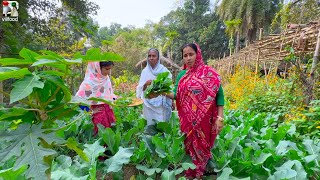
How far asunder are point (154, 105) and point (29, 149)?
8.05 feet

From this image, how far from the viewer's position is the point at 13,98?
79cm

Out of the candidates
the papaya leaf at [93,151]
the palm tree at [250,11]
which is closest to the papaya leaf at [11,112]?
the papaya leaf at [93,151]

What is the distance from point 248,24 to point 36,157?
789 inches

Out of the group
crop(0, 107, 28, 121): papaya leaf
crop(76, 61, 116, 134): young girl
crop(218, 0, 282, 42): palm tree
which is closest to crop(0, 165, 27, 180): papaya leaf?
crop(0, 107, 28, 121): papaya leaf

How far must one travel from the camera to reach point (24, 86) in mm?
837

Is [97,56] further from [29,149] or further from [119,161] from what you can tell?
[119,161]

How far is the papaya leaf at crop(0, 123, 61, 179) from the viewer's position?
0.87 m

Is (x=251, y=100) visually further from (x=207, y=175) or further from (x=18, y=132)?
(x=18, y=132)

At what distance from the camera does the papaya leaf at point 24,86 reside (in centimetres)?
80

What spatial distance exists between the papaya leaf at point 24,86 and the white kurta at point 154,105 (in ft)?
8.03

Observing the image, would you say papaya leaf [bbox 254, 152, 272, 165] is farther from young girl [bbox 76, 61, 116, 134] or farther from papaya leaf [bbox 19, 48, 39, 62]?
papaya leaf [bbox 19, 48, 39, 62]

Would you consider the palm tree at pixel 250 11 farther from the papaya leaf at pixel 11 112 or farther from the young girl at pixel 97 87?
the papaya leaf at pixel 11 112
